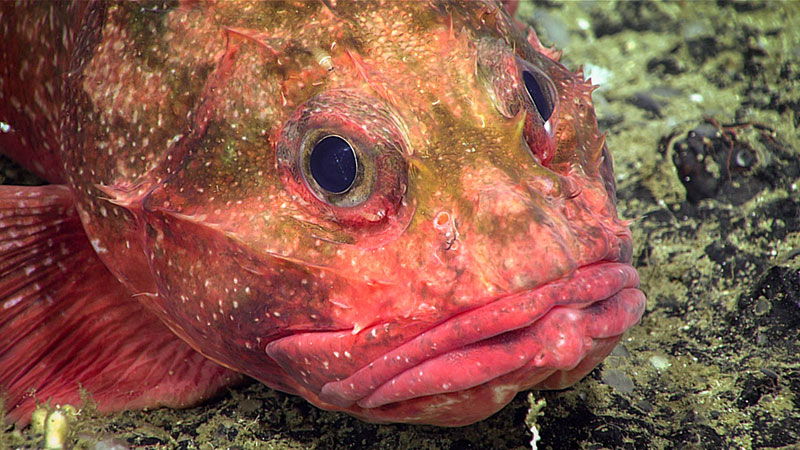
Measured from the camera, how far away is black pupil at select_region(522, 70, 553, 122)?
110 inches

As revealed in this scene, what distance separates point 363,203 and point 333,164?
175 mm

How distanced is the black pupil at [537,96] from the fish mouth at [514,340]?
2.42ft

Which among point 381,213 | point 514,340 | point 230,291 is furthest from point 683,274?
point 230,291

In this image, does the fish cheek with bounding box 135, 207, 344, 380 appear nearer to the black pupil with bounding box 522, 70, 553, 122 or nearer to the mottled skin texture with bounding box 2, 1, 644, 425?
the mottled skin texture with bounding box 2, 1, 644, 425

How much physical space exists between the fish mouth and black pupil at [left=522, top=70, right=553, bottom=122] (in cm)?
74

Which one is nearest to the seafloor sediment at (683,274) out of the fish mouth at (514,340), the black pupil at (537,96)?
the black pupil at (537,96)

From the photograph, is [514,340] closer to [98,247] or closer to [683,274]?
[98,247]

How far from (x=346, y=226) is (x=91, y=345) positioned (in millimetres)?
1758

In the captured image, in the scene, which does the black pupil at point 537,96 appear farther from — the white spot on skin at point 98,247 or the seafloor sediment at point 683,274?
the white spot on skin at point 98,247

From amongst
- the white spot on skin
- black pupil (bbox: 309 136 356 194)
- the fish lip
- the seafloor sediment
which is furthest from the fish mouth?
the white spot on skin

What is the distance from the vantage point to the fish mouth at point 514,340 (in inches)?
86.0

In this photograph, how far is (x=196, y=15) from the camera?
2797mm

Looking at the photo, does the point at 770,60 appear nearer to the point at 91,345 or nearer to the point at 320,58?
the point at 320,58

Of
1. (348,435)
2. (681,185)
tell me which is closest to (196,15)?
(348,435)
